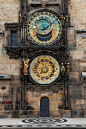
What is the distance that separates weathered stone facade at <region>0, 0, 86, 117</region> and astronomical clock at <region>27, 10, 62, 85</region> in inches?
30.0

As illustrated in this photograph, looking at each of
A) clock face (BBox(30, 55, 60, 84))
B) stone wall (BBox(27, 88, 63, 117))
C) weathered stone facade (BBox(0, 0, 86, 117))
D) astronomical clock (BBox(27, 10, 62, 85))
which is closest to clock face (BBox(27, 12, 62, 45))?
astronomical clock (BBox(27, 10, 62, 85))

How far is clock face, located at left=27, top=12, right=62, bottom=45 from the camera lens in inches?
647

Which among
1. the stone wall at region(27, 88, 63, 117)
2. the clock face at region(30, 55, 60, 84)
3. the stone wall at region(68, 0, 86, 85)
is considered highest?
the stone wall at region(68, 0, 86, 85)

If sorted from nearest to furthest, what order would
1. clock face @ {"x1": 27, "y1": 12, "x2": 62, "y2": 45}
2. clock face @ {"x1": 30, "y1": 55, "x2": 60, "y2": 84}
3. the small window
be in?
clock face @ {"x1": 30, "y1": 55, "x2": 60, "y2": 84} < clock face @ {"x1": 27, "y1": 12, "x2": 62, "y2": 45} < the small window

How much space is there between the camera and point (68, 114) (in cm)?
1585

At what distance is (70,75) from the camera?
1628cm

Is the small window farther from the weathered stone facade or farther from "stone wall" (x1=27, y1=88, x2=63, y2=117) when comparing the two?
"stone wall" (x1=27, y1=88, x2=63, y2=117)

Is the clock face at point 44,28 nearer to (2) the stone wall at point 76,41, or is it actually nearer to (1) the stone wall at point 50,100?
(2) the stone wall at point 76,41

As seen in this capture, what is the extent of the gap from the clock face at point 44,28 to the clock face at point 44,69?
1.13m

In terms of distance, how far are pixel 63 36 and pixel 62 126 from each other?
6.07m

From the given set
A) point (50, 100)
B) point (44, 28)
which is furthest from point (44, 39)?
point (50, 100)

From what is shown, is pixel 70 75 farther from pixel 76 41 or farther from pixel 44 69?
pixel 76 41

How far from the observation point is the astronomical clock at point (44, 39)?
16.3 m

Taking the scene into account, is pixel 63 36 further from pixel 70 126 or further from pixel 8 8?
pixel 70 126
